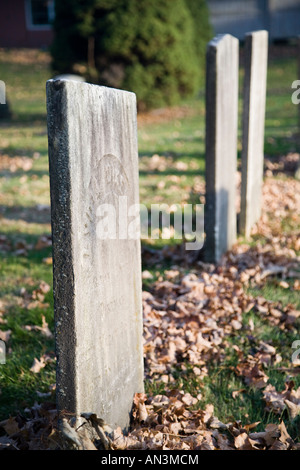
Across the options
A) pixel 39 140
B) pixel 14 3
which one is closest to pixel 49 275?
pixel 39 140

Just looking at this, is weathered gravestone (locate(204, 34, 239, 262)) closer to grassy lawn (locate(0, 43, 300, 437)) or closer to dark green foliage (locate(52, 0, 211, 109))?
grassy lawn (locate(0, 43, 300, 437))

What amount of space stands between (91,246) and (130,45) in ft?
35.5

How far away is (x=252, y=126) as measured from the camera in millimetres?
5070

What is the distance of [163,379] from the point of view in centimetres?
286

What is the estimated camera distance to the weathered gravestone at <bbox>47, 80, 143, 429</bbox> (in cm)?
188

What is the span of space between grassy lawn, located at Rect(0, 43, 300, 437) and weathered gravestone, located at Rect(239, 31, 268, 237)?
362mm

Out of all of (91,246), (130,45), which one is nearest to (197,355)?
(91,246)

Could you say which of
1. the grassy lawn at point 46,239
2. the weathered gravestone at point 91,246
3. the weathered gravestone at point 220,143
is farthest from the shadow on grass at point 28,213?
the weathered gravestone at point 91,246

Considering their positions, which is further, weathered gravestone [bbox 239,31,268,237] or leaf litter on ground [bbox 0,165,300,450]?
weathered gravestone [bbox 239,31,268,237]

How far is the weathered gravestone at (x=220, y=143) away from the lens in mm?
4086

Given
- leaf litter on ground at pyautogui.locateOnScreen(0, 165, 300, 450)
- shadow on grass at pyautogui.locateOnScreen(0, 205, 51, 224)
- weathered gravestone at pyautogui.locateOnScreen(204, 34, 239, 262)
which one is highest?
weathered gravestone at pyautogui.locateOnScreen(204, 34, 239, 262)

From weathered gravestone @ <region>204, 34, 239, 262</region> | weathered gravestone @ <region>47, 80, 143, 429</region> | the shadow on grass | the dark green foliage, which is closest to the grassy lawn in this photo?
the shadow on grass

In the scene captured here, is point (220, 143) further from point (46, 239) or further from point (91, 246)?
point (91, 246)

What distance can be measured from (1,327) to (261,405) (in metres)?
1.81
